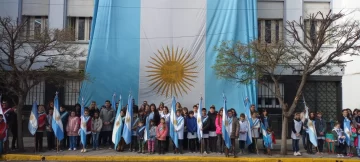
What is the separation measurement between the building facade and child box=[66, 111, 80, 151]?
4.57m

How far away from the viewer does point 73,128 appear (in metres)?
13.9

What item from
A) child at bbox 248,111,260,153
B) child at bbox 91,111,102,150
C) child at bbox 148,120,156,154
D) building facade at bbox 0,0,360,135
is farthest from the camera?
building facade at bbox 0,0,360,135

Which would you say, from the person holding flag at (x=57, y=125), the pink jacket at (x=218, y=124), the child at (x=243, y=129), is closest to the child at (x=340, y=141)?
the child at (x=243, y=129)

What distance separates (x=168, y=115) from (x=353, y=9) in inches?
416

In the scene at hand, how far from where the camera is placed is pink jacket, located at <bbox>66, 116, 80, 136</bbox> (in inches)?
546

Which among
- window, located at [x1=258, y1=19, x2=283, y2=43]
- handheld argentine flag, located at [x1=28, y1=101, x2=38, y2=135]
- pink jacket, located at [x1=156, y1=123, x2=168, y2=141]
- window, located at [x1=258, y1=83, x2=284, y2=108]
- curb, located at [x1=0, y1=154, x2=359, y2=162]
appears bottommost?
curb, located at [x1=0, y1=154, x2=359, y2=162]

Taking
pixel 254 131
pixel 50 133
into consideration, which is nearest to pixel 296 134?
pixel 254 131

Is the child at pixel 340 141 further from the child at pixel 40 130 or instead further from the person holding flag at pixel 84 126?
the child at pixel 40 130

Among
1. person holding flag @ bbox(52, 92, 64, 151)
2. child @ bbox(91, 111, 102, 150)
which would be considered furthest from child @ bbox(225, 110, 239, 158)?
person holding flag @ bbox(52, 92, 64, 151)

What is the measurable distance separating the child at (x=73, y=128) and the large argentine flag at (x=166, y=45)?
9.46 ft

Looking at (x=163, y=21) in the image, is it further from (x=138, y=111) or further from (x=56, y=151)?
(x=56, y=151)

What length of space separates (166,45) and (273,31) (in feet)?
17.1

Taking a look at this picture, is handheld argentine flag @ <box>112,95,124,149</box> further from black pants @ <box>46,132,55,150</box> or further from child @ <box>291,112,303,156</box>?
child @ <box>291,112,303,156</box>

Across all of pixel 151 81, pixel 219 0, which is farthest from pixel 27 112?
pixel 219 0
